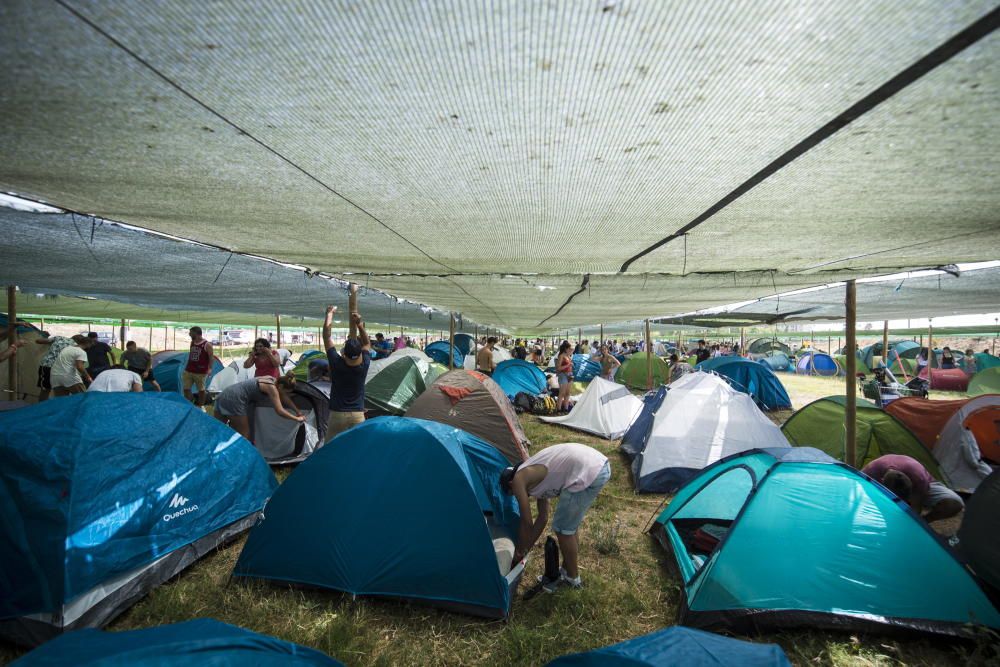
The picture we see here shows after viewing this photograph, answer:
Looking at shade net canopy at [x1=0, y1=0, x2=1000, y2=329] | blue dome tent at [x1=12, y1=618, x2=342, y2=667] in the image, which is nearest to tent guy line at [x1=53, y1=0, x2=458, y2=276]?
shade net canopy at [x1=0, y1=0, x2=1000, y2=329]

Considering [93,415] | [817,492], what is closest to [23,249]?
[93,415]

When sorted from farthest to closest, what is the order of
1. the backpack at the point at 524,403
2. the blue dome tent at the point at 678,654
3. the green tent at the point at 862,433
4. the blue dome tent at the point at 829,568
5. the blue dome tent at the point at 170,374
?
the backpack at the point at 524,403
the blue dome tent at the point at 170,374
the green tent at the point at 862,433
the blue dome tent at the point at 829,568
the blue dome tent at the point at 678,654

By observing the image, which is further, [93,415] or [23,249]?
[23,249]

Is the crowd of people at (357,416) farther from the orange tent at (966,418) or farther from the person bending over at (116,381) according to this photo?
the orange tent at (966,418)

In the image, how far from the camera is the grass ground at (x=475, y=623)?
238 centimetres

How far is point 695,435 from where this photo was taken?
17.0 feet

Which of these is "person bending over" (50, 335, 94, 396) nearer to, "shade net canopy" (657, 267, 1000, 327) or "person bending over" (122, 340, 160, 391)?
"person bending over" (122, 340, 160, 391)

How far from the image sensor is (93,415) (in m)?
2.80

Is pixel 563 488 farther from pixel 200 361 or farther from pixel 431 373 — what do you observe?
pixel 200 361

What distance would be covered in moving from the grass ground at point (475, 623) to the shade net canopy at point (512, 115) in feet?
7.91

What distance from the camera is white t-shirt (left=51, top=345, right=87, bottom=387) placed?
19.1ft

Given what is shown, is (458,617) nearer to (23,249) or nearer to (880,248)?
(880,248)

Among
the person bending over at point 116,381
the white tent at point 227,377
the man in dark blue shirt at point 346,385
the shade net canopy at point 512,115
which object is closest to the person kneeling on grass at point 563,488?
the shade net canopy at point 512,115

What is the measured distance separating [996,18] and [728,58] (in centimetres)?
57
